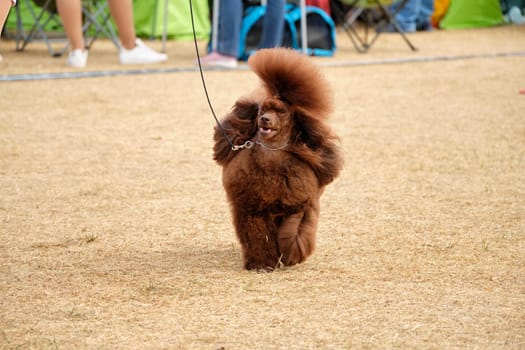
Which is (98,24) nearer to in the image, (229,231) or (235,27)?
(235,27)

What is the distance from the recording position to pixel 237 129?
3215 mm

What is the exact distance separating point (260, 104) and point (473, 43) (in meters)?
8.51

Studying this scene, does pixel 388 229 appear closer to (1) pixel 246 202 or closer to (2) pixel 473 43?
(1) pixel 246 202

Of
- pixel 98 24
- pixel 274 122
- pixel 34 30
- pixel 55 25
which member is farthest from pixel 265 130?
pixel 55 25

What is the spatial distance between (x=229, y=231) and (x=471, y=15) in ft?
33.2

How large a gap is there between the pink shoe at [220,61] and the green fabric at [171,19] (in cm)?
276

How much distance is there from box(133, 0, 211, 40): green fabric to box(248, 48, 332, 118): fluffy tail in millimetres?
8153

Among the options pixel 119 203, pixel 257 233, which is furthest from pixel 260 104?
pixel 119 203

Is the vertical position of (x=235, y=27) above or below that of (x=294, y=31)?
above

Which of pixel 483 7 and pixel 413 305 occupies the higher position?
pixel 413 305

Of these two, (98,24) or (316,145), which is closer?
(316,145)

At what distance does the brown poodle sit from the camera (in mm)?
3072

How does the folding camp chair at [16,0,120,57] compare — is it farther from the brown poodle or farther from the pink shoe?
the brown poodle

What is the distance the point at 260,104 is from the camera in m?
3.11
